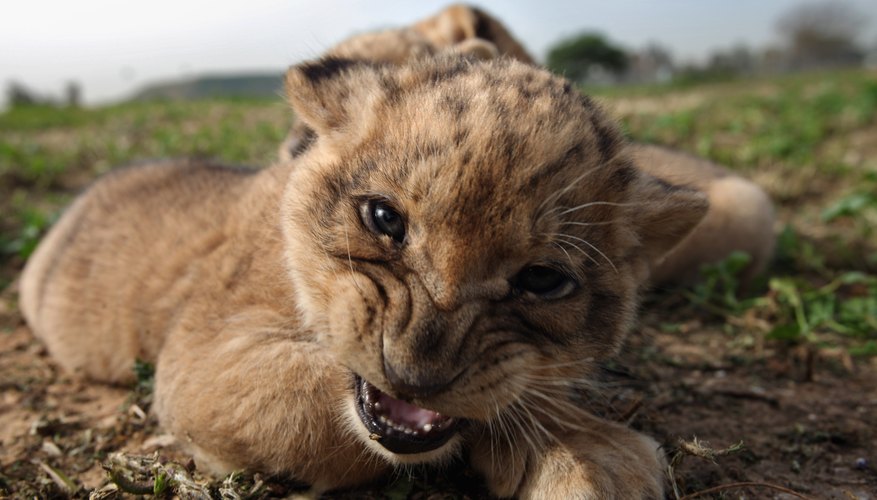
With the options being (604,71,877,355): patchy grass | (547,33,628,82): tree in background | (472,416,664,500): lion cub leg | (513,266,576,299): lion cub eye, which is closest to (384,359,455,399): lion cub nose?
(513,266,576,299): lion cub eye

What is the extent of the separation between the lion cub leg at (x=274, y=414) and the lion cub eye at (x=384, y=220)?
23.2 inches

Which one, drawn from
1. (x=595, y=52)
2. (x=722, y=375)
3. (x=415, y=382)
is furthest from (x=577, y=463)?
(x=595, y=52)

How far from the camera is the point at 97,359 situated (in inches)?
166

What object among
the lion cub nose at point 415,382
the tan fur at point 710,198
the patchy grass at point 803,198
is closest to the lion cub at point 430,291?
the lion cub nose at point 415,382

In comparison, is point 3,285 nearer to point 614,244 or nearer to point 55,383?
point 55,383

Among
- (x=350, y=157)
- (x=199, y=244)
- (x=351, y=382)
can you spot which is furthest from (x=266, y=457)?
(x=199, y=244)

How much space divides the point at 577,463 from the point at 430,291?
0.86 meters

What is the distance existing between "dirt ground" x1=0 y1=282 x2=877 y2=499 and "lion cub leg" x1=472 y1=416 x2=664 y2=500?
105 mm

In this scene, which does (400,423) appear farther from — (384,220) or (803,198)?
(803,198)

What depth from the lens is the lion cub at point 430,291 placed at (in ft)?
8.27

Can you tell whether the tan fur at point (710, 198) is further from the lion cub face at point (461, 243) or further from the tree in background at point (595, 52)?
the tree in background at point (595, 52)

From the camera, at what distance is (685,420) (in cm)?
350

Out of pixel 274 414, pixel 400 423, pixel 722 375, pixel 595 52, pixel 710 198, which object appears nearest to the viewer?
pixel 400 423

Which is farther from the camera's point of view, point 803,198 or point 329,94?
point 803,198
